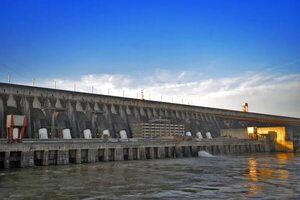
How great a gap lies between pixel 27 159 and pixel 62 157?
3787 millimetres

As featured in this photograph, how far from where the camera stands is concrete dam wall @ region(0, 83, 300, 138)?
46.6 meters

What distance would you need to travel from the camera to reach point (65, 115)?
50781 mm

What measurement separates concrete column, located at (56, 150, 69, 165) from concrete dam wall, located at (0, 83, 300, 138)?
458 inches

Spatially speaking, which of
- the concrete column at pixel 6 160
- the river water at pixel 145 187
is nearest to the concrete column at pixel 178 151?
the river water at pixel 145 187

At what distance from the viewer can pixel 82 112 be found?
53750mm

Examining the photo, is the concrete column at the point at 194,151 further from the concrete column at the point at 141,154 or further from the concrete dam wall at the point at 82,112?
the concrete dam wall at the point at 82,112

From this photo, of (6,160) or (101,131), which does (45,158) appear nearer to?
(6,160)

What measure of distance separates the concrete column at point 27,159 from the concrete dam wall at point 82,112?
39.6 ft

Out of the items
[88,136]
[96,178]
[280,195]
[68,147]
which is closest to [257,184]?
[280,195]

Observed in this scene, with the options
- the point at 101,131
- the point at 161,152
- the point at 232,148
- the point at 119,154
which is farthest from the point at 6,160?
the point at 232,148

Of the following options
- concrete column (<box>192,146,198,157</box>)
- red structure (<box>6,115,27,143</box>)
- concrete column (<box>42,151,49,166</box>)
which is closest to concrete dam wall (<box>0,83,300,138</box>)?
red structure (<box>6,115,27,143</box>)

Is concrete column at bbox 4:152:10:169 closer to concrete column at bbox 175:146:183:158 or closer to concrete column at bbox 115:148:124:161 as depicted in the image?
concrete column at bbox 115:148:124:161

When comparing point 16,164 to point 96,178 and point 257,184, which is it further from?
point 257,184

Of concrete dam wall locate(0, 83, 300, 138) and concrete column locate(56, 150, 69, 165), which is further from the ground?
concrete dam wall locate(0, 83, 300, 138)
